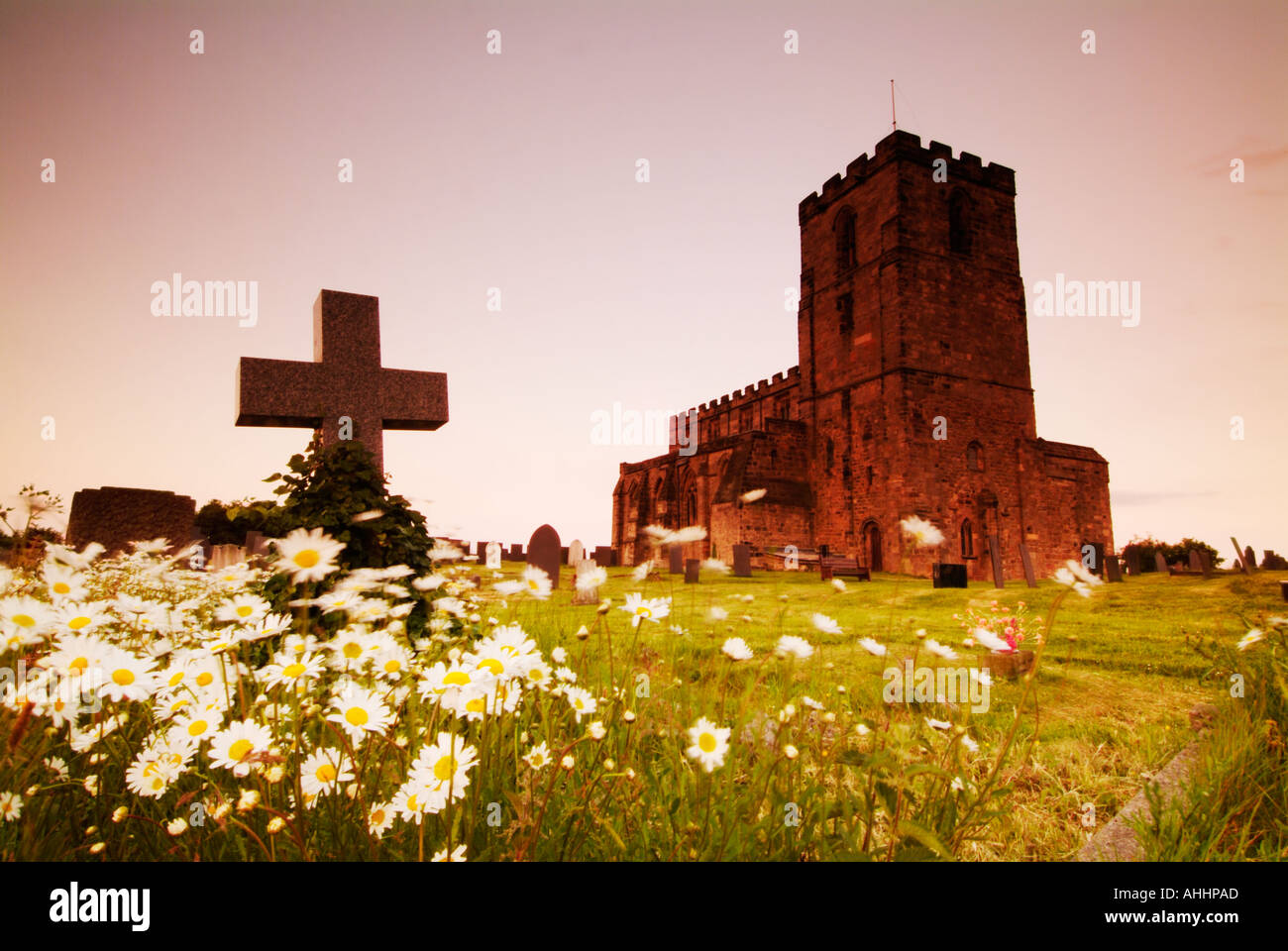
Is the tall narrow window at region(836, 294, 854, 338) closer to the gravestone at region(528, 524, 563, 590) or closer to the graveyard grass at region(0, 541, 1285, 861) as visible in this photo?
the gravestone at region(528, 524, 563, 590)

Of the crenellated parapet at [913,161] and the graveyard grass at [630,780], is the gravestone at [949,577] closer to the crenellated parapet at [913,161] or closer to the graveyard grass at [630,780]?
the graveyard grass at [630,780]

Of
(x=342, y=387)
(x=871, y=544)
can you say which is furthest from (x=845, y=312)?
(x=342, y=387)

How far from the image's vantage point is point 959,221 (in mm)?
29188

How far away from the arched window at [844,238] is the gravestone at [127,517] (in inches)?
1082

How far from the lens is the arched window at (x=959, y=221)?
29.0 meters

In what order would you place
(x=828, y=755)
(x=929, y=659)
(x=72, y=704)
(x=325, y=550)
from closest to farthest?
(x=72, y=704) < (x=325, y=550) < (x=828, y=755) < (x=929, y=659)

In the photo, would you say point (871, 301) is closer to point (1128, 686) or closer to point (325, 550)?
point (1128, 686)

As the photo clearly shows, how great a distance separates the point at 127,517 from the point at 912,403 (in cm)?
2441

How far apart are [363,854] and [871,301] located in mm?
29397

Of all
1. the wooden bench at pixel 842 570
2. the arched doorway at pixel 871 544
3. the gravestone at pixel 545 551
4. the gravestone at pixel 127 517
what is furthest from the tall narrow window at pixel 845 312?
the gravestone at pixel 127 517

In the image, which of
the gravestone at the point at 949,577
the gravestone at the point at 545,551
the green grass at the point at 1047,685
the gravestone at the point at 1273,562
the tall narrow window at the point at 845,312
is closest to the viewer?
the green grass at the point at 1047,685

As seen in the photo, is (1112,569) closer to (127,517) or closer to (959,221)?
(959,221)
